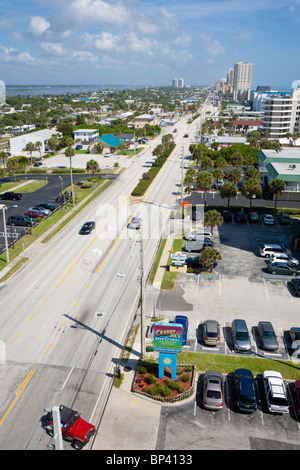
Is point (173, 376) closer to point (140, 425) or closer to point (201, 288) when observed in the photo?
point (140, 425)

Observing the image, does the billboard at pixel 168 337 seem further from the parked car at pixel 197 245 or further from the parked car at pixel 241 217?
the parked car at pixel 241 217

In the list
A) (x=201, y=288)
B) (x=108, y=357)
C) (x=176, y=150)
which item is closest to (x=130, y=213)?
(x=201, y=288)

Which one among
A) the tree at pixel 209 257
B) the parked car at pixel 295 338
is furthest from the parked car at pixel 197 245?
the parked car at pixel 295 338

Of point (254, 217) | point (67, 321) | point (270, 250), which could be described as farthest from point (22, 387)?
A: point (254, 217)

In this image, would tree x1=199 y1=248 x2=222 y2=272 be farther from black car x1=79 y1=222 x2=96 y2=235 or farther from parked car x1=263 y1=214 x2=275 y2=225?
parked car x1=263 y1=214 x2=275 y2=225

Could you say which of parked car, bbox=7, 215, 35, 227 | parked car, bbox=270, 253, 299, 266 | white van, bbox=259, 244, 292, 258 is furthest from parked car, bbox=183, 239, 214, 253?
parked car, bbox=7, 215, 35, 227

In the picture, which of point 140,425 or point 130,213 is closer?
point 140,425
